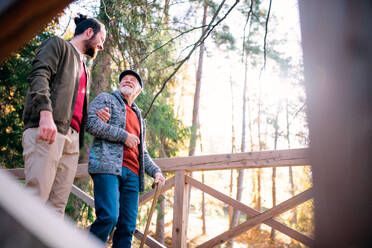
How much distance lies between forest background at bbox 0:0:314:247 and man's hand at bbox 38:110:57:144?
2.67ft

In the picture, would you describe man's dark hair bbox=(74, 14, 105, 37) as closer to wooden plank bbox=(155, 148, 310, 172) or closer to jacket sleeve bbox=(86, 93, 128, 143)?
jacket sleeve bbox=(86, 93, 128, 143)

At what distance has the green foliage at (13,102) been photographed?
514cm

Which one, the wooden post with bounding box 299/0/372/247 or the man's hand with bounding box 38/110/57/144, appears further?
the man's hand with bounding box 38/110/57/144

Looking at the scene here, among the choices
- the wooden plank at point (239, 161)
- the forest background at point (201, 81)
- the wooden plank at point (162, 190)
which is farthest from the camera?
the forest background at point (201, 81)

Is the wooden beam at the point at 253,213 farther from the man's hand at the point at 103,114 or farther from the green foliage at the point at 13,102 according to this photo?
the green foliage at the point at 13,102

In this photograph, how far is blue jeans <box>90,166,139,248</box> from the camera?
5.60 ft

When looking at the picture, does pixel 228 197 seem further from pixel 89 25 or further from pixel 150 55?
pixel 150 55

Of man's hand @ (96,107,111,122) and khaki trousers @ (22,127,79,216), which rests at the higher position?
man's hand @ (96,107,111,122)

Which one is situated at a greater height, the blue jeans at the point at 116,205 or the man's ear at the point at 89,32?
the man's ear at the point at 89,32

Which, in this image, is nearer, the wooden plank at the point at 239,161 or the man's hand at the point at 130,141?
the man's hand at the point at 130,141

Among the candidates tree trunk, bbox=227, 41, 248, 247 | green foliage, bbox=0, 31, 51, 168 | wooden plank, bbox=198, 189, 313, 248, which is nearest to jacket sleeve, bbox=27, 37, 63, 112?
wooden plank, bbox=198, 189, 313, 248

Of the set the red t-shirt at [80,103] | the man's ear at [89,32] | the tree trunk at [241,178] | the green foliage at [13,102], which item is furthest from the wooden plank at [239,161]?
the tree trunk at [241,178]

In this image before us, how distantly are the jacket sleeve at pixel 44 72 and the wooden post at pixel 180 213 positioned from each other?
1.55 metres

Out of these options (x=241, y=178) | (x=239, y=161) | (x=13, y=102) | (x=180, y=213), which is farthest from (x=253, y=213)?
(x=241, y=178)
